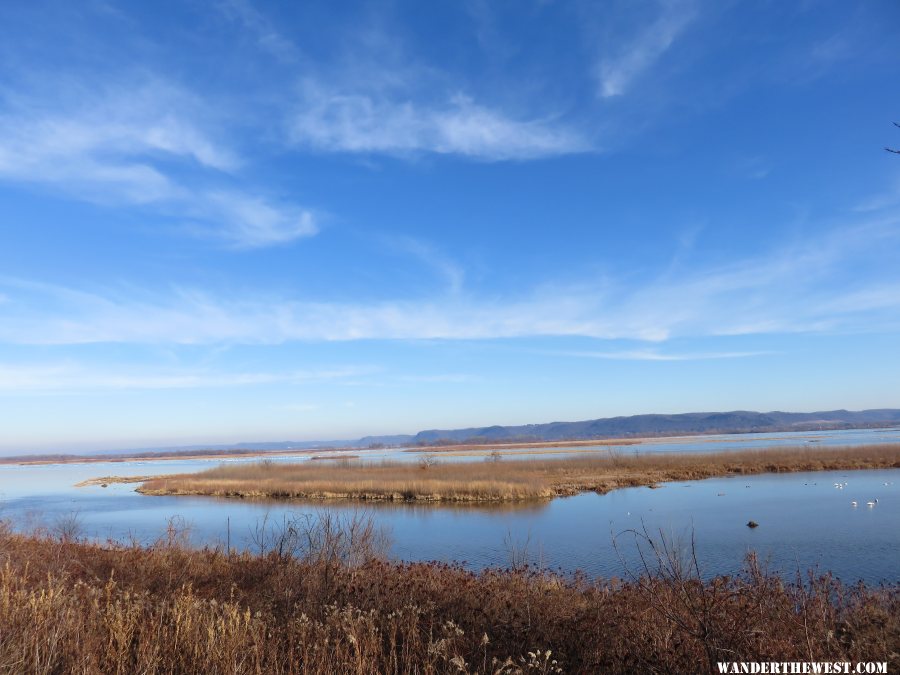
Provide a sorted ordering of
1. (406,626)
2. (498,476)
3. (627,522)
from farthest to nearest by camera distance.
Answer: (498,476) < (627,522) < (406,626)

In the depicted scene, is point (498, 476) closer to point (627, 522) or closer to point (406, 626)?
point (627, 522)

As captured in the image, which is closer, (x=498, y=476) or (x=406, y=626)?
(x=406, y=626)

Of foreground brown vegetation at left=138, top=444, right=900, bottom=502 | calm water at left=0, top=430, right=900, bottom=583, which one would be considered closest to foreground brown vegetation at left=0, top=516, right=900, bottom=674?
calm water at left=0, top=430, right=900, bottom=583

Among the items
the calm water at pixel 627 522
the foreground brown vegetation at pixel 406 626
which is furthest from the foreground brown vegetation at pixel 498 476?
the foreground brown vegetation at pixel 406 626

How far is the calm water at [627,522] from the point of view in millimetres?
17922

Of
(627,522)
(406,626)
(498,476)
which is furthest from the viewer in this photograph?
(498,476)

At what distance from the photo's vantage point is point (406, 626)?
6727 millimetres

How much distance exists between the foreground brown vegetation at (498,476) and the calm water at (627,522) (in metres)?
3.49

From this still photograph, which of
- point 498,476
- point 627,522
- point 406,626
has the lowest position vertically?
point 627,522

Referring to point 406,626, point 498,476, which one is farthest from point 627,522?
point 406,626

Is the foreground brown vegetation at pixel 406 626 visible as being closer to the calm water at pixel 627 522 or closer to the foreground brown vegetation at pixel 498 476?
the calm water at pixel 627 522

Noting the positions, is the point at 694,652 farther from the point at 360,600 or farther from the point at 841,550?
the point at 841,550

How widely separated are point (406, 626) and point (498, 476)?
37675mm

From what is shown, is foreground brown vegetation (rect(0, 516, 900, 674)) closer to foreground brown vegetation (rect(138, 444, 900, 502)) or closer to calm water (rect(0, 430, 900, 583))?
calm water (rect(0, 430, 900, 583))
